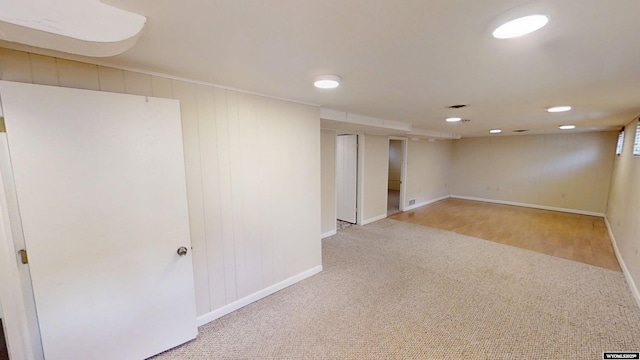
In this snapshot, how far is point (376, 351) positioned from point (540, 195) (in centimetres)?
749

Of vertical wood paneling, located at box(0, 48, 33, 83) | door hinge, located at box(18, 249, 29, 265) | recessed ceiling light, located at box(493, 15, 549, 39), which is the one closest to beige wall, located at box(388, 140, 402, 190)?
recessed ceiling light, located at box(493, 15, 549, 39)

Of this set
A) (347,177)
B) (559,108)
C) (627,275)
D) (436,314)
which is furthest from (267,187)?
(627,275)

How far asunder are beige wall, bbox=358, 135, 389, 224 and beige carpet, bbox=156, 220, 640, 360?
1936 mm

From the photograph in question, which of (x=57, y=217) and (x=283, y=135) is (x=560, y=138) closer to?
(x=283, y=135)

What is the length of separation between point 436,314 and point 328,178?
9.13 feet

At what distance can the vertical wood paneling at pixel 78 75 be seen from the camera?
155cm

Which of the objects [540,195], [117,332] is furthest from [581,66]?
[540,195]

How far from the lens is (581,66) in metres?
1.63

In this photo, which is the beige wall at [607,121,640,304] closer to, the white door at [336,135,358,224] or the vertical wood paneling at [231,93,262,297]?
the white door at [336,135,358,224]

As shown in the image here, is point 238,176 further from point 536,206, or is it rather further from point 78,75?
point 536,206

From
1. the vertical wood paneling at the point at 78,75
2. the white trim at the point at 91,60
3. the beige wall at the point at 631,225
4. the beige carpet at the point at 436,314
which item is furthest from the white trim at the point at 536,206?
the vertical wood paneling at the point at 78,75

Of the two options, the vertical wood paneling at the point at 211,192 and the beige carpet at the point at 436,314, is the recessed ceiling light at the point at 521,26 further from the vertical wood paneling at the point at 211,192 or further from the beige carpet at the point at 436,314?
the beige carpet at the point at 436,314

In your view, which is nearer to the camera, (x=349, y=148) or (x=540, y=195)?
(x=349, y=148)

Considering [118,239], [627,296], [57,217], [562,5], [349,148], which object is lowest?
[627,296]
